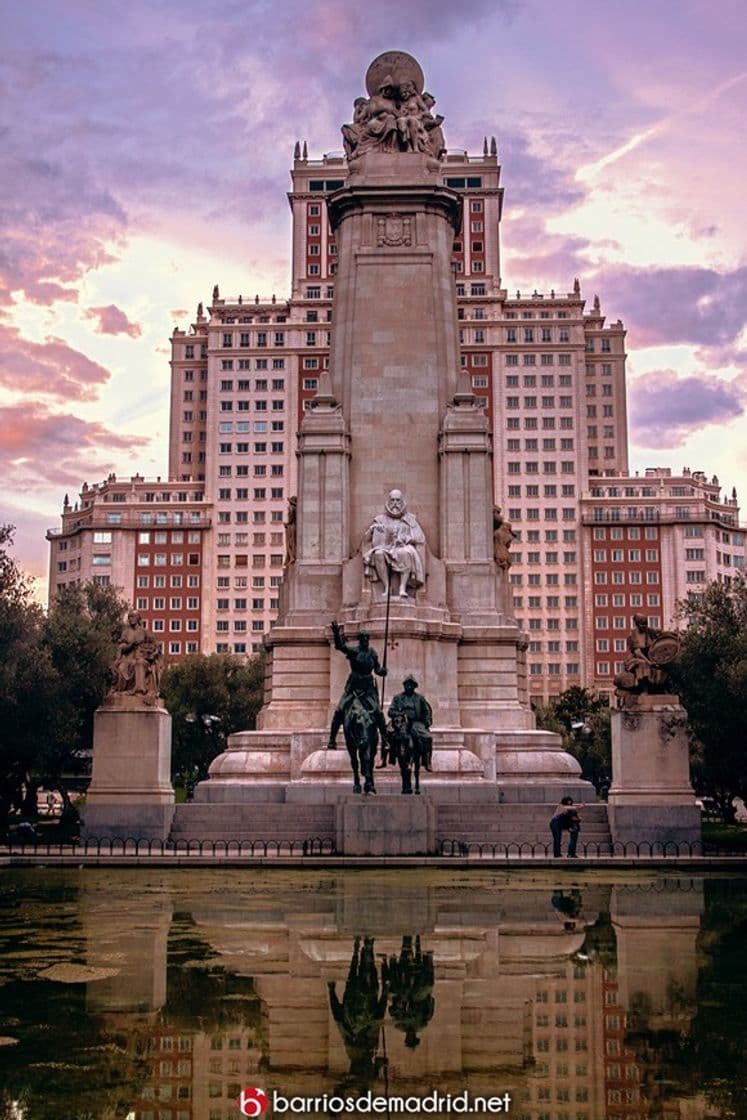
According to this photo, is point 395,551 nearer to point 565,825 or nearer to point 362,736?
point 362,736

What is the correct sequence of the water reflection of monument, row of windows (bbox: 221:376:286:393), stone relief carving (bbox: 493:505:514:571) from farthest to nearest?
row of windows (bbox: 221:376:286:393)
stone relief carving (bbox: 493:505:514:571)
the water reflection of monument

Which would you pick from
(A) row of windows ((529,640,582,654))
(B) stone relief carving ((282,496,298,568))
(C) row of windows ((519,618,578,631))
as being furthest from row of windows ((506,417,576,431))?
(B) stone relief carving ((282,496,298,568))

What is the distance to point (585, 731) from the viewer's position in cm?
7256

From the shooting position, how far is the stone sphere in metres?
40.9

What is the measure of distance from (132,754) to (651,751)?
12.2 metres

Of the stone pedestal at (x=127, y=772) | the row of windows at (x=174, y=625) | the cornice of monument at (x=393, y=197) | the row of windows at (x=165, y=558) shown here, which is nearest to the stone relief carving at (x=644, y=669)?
the stone pedestal at (x=127, y=772)

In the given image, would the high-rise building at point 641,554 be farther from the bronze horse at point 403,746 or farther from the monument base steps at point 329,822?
the bronze horse at point 403,746

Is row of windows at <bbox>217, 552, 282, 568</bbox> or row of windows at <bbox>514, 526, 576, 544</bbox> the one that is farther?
row of windows at <bbox>217, 552, 282, 568</bbox>

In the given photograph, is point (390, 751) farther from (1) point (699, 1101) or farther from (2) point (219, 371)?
(2) point (219, 371)

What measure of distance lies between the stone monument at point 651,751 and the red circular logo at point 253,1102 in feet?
76.4

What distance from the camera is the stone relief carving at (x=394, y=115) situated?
40.7 metres

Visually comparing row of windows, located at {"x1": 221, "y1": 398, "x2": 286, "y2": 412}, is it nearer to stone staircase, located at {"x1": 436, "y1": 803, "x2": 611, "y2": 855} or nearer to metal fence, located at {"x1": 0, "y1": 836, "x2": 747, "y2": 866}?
metal fence, located at {"x1": 0, "y1": 836, "x2": 747, "y2": 866}

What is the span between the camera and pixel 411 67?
41.3 meters

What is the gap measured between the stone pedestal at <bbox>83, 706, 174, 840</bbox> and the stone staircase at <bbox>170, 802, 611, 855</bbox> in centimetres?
85
